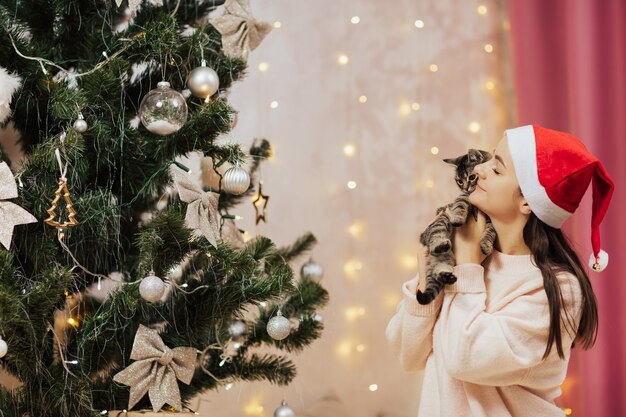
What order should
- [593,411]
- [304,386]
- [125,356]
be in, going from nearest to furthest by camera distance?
1. [125,356]
2. [593,411]
3. [304,386]

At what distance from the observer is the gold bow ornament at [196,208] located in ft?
3.72

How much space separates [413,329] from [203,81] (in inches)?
22.2

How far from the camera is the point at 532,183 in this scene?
1.24 m

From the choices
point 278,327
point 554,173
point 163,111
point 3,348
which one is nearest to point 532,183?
point 554,173

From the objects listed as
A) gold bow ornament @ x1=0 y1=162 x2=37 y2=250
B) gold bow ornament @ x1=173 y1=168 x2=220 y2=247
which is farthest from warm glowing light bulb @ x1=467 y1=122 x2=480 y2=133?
gold bow ornament @ x1=0 y1=162 x2=37 y2=250

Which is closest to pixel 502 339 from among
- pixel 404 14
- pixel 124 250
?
pixel 124 250

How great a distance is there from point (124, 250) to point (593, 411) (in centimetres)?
126

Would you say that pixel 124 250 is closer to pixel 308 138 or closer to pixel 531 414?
pixel 531 414

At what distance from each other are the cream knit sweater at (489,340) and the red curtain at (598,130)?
634 millimetres

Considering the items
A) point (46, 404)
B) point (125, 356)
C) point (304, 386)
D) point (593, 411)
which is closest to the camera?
point (46, 404)

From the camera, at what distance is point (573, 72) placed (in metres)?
1.93

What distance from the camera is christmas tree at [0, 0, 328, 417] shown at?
3.53 feet

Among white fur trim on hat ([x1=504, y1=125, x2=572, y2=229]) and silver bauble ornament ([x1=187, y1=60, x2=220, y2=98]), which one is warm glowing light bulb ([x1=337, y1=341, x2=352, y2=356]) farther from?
silver bauble ornament ([x1=187, y1=60, x2=220, y2=98])

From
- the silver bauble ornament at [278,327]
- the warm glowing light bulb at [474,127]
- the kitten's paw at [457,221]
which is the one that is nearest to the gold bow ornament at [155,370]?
the silver bauble ornament at [278,327]
